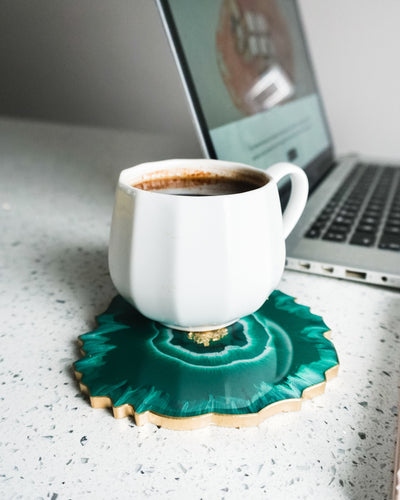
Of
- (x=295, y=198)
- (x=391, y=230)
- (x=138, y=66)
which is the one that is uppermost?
(x=138, y=66)

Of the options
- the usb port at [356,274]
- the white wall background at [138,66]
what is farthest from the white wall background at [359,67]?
the usb port at [356,274]

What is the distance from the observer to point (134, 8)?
50 centimetres

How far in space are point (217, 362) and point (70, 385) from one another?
3.8 inches

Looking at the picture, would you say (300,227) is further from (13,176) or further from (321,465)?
(13,176)

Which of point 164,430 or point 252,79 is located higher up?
point 252,79

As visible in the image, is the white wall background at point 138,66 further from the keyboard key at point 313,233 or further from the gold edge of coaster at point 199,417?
the gold edge of coaster at point 199,417

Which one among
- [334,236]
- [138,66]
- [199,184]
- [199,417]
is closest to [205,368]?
[199,417]

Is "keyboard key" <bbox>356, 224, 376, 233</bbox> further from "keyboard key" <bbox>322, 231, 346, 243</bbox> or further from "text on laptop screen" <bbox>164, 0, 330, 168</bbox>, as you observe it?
"text on laptop screen" <bbox>164, 0, 330, 168</bbox>

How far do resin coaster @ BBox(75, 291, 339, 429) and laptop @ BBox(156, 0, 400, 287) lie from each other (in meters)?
0.13

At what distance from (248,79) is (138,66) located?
0.49 feet

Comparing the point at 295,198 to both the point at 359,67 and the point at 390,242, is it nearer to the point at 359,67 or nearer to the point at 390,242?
the point at 390,242

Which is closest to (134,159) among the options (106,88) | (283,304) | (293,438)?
(106,88)

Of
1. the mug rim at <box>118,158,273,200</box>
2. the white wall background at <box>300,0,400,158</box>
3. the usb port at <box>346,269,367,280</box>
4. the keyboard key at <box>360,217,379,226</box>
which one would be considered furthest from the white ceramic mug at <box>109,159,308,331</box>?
the white wall background at <box>300,0,400,158</box>

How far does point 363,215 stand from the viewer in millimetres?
567
